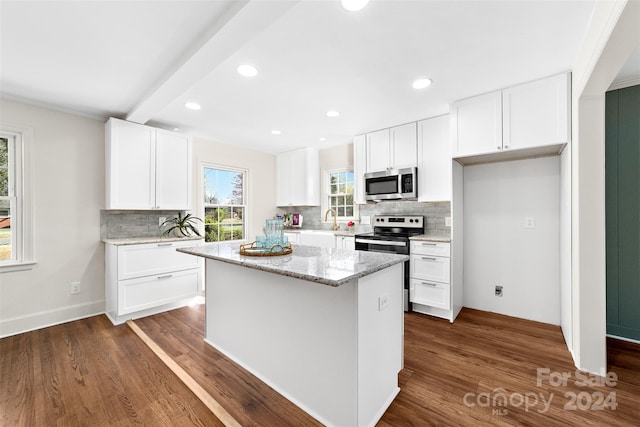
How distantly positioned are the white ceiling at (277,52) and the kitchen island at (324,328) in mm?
1467

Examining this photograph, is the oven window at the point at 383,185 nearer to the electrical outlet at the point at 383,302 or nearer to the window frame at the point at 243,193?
the electrical outlet at the point at 383,302

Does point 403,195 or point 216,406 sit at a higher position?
point 403,195

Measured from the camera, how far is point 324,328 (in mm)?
1646

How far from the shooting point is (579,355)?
6.93 feet

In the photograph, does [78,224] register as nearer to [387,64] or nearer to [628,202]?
[387,64]

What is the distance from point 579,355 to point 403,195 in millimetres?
2134

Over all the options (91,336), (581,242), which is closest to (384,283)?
(581,242)

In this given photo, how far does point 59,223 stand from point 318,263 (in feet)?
Result: 10.5

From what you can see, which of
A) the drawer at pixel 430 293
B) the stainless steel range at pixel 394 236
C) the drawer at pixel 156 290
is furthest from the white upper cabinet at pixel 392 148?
the drawer at pixel 156 290

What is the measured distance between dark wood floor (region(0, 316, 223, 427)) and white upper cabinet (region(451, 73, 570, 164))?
10.3 ft

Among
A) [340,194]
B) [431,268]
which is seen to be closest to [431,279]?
[431,268]

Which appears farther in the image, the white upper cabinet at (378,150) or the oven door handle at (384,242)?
the white upper cabinet at (378,150)

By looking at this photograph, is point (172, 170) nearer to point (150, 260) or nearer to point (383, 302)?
point (150, 260)

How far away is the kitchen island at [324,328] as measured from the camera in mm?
1509
